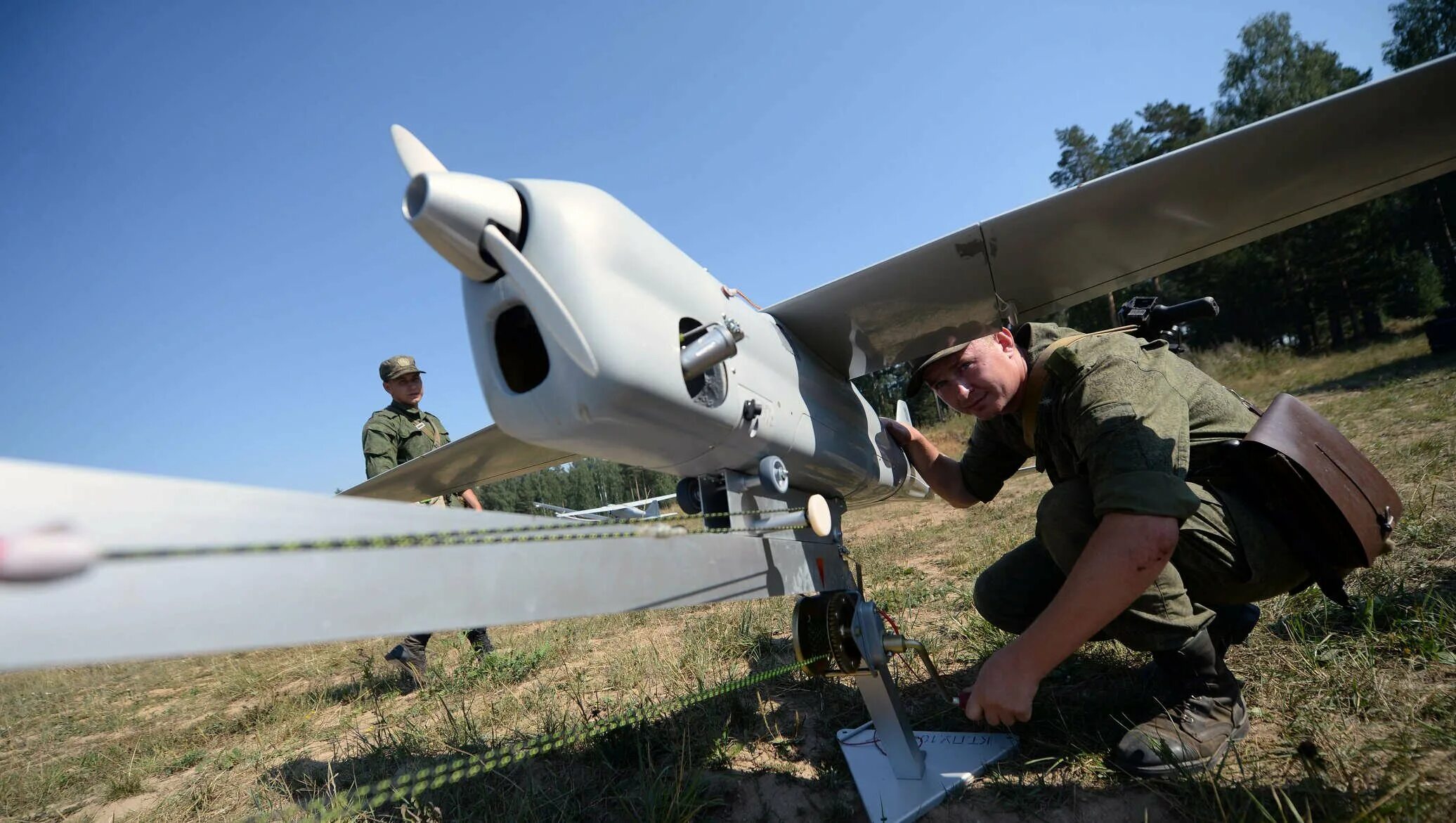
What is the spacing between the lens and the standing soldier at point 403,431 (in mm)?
4930

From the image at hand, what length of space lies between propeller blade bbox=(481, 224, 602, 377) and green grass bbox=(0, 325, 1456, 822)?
148 cm

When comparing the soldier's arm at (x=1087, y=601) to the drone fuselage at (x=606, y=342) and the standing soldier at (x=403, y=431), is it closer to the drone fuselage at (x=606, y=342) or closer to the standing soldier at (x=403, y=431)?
the drone fuselage at (x=606, y=342)

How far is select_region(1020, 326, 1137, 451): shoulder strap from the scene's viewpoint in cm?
226

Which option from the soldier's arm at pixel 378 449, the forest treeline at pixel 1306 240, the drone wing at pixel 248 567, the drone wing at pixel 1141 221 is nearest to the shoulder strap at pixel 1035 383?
the drone wing at pixel 1141 221

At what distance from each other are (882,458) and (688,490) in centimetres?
115

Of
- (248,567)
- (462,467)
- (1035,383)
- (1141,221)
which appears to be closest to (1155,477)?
(1035,383)

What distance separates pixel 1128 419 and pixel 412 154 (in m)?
2.09

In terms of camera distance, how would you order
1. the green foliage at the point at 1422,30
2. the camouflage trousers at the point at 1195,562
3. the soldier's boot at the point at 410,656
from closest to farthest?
the camouflage trousers at the point at 1195,562 < the soldier's boot at the point at 410,656 < the green foliage at the point at 1422,30

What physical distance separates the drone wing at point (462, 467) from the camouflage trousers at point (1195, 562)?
2.52 metres

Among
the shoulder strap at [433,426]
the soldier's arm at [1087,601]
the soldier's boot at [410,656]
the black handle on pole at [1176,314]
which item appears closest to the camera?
the soldier's arm at [1087,601]

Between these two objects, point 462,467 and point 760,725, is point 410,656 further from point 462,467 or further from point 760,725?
point 760,725

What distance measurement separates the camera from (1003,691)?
1694 millimetres

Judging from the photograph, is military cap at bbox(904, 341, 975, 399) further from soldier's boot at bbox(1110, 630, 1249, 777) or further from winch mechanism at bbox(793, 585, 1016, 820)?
soldier's boot at bbox(1110, 630, 1249, 777)

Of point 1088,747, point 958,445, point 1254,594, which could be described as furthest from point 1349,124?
point 958,445
